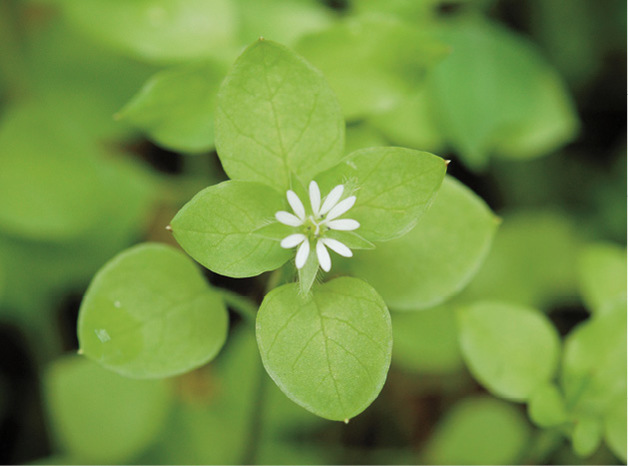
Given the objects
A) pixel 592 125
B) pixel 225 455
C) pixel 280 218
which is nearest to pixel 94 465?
pixel 225 455

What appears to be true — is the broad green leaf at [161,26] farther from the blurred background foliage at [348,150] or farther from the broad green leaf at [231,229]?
the broad green leaf at [231,229]

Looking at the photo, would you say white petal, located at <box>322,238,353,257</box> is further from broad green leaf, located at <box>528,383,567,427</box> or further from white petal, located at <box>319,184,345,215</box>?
broad green leaf, located at <box>528,383,567,427</box>

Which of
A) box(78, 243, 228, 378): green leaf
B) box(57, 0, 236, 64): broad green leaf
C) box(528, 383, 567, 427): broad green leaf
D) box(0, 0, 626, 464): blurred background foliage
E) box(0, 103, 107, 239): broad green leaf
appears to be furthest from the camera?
box(0, 103, 107, 239): broad green leaf

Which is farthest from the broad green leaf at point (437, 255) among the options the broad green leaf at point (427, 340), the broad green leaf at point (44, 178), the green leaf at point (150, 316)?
the broad green leaf at point (44, 178)

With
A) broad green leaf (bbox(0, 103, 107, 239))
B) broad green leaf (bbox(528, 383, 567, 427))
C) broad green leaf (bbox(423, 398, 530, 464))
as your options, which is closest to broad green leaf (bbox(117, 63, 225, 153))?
broad green leaf (bbox(0, 103, 107, 239))

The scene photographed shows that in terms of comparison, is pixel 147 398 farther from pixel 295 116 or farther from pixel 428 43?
pixel 428 43

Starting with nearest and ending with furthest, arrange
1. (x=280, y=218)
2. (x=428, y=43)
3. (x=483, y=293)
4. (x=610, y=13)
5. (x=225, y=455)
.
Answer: (x=280, y=218) < (x=428, y=43) < (x=225, y=455) < (x=483, y=293) < (x=610, y=13)
